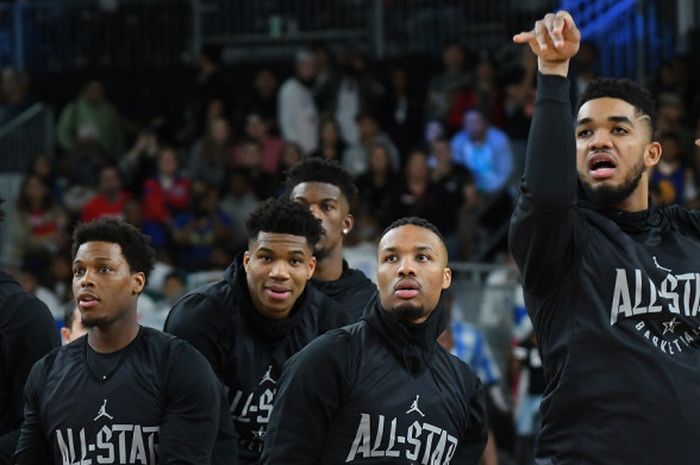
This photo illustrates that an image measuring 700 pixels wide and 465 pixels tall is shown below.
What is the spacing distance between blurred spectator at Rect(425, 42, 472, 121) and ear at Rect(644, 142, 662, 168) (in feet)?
33.7

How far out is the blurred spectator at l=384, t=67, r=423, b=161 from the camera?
15414mm

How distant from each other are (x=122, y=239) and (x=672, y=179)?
7283 millimetres

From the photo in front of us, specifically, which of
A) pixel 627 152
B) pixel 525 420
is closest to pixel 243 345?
pixel 627 152

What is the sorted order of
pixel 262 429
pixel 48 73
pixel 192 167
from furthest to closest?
pixel 48 73 < pixel 192 167 < pixel 262 429

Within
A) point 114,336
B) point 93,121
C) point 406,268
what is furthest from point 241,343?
point 93,121

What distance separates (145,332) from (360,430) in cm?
100

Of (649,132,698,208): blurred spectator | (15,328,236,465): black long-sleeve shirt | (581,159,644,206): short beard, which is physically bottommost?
(15,328,236,465): black long-sleeve shirt

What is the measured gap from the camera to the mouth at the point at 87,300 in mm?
5707

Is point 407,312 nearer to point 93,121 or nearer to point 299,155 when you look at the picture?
point 299,155

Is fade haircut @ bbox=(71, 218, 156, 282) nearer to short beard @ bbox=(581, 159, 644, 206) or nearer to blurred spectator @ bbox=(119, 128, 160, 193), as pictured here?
short beard @ bbox=(581, 159, 644, 206)

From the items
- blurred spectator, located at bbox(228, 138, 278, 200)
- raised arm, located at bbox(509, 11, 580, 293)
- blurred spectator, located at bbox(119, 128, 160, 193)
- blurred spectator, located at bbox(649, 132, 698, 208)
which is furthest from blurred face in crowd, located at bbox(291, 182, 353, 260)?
blurred spectator, located at bbox(119, 128, 160, 193)

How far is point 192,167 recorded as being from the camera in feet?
50.3

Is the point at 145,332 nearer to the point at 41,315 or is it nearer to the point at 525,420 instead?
the point at 41,315

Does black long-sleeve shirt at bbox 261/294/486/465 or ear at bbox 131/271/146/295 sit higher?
ear at bbox 131/271/146/295
